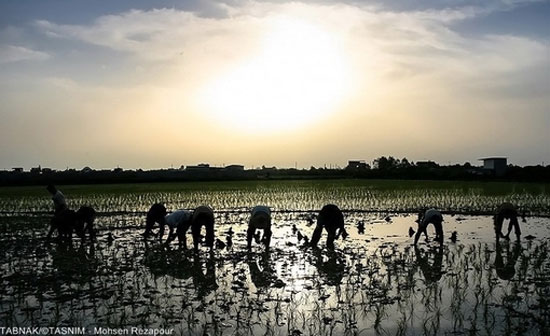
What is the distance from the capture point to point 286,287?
8.56 metres

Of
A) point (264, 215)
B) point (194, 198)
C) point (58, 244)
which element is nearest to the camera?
point (264, 215)

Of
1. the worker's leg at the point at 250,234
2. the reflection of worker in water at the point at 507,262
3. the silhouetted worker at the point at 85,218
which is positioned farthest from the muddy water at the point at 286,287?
the silhouetted worker at the point at 85,218

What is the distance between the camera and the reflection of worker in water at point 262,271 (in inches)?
353

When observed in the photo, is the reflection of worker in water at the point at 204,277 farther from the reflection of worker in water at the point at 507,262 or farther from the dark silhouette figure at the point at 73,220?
the reflection of worker in water at the point at 507,262

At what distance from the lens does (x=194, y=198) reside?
A: 31266mm

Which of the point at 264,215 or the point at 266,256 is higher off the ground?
the point at 264,215

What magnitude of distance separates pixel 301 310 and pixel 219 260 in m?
4.27

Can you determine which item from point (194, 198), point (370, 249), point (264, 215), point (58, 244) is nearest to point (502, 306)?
point (370, 249)

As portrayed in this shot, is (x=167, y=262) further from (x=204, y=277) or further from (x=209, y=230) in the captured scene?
(x=204, y=277)

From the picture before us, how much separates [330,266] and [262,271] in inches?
57.0

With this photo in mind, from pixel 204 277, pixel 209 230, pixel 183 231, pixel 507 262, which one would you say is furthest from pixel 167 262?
pixel 507 262

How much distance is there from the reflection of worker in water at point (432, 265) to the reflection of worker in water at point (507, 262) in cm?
111

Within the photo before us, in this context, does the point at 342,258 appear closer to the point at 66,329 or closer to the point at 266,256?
the point at 266,256

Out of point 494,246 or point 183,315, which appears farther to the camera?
point 494,246
